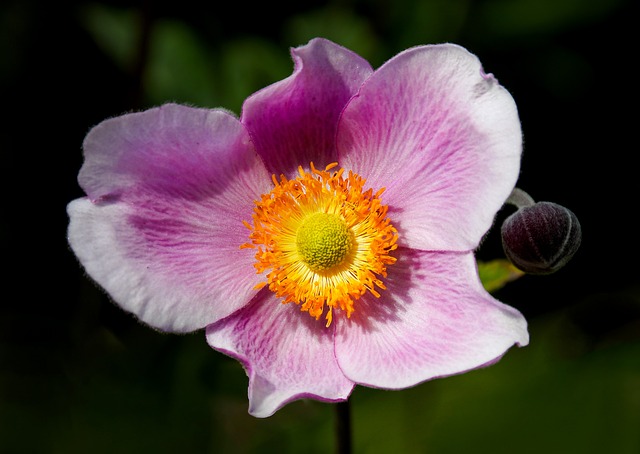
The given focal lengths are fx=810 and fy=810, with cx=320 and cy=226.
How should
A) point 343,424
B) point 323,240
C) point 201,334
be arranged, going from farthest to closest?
1. point 201,334
2. point 323,240
3. point 343,424

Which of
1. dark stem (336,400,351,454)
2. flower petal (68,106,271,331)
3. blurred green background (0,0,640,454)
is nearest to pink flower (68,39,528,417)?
flower petal (68,106,271,331)

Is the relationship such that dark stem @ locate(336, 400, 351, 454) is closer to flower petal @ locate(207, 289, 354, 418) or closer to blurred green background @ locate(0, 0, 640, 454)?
flower petal @ locate(207, 289, 354, 418)

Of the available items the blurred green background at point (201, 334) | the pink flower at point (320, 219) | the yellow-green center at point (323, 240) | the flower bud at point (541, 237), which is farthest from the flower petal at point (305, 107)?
the blurred green background at point (201, 334)

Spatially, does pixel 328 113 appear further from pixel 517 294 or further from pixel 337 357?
pixel 517 294

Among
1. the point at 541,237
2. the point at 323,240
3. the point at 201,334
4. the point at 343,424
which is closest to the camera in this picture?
the point at 541,237

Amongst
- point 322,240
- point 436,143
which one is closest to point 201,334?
point 322,240

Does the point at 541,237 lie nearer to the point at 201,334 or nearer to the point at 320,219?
the point at 320,219

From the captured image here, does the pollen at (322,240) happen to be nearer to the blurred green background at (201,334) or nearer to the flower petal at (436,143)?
the flower petal at (436,143)
